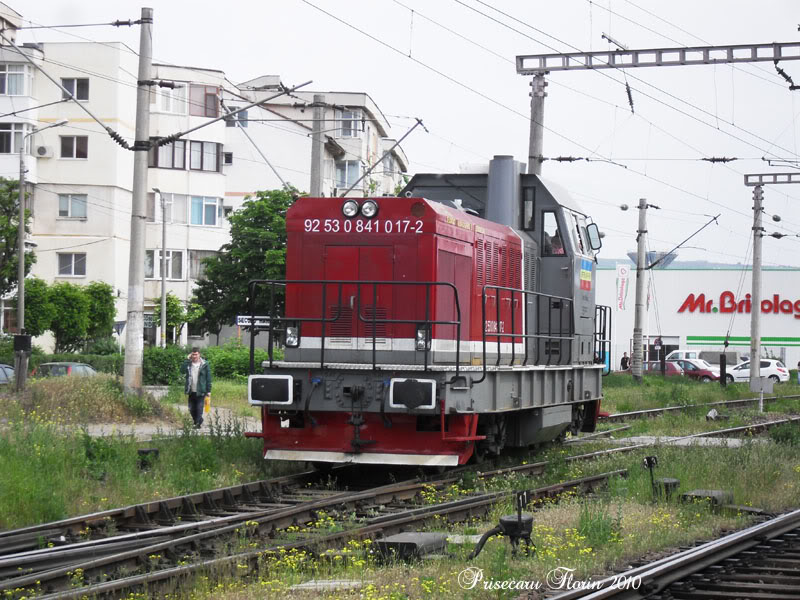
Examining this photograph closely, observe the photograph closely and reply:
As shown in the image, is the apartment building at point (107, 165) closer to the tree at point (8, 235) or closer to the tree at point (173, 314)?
the tree at point (173, 314)

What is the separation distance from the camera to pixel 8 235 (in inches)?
1468

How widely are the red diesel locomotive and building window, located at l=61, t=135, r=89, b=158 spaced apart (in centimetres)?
3689

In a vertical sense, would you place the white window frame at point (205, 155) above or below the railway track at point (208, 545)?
above

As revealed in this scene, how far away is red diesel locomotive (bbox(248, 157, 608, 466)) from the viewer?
38.8 feet

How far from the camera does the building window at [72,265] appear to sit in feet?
158

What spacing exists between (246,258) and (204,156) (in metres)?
11.7

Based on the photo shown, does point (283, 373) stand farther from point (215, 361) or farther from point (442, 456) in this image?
point (215, 361)

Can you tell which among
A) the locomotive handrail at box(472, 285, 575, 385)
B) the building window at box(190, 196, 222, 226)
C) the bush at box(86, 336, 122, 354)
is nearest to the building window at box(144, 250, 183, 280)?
the building window at box(190, 196, 222, 226)

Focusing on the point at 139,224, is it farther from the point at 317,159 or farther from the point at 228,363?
the point at 228,363

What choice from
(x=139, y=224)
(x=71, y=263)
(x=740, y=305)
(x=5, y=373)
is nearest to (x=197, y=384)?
(x=139, y=224)

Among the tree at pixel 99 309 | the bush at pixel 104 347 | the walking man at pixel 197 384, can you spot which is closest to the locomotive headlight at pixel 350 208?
the walking man at pixel 197 384

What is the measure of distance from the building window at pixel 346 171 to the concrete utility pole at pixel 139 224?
42823mm

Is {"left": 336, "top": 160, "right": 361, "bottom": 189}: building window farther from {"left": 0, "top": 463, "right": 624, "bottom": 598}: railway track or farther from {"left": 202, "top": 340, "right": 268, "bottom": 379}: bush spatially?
{"left": 0, "top": 463, "right": 624, "bottom": 598}: railway track

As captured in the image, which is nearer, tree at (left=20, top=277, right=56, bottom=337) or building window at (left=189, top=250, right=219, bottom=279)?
tree at (left=20, top=277, right=56, bottom=337)
